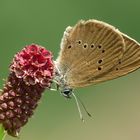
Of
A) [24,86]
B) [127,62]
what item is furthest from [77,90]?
[24,86]

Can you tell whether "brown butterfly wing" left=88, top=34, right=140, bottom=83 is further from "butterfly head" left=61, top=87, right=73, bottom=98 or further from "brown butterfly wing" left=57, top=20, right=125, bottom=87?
"butterfly head" left=61, top=87, right=73, bottom=98

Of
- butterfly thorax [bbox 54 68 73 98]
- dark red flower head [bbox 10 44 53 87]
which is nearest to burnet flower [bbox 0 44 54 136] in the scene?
dark red flower head [bbox 10 44 53 87]

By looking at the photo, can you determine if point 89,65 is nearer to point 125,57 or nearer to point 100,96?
point 125,57

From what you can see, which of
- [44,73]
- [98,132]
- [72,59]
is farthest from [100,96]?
[44,73]

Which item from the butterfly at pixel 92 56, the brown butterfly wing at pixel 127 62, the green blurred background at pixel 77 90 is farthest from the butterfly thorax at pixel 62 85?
the green blurred background at pixel 77 90

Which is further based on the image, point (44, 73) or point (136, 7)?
point (136, 7)

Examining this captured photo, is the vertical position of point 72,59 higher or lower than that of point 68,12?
lower
